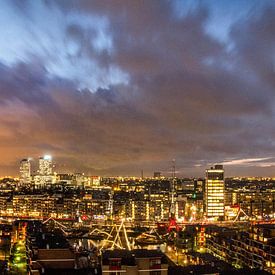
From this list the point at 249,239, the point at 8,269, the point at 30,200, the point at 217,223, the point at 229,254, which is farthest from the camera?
the point at 30,200

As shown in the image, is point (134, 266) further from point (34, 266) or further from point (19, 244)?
point (19, 244)

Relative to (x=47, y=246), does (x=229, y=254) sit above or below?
below

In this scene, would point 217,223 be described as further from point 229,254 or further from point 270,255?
point 270,255

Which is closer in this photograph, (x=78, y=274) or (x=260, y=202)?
(x=78, y=274)

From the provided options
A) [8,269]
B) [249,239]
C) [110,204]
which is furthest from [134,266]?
[110,204]

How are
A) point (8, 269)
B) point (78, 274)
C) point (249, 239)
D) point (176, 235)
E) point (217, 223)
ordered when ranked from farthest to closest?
point (217, 223)
point (176, 235)
point (249, 239)
point (8, 269)
point (78, 274)

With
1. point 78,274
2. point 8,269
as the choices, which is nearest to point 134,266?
point 78,274
